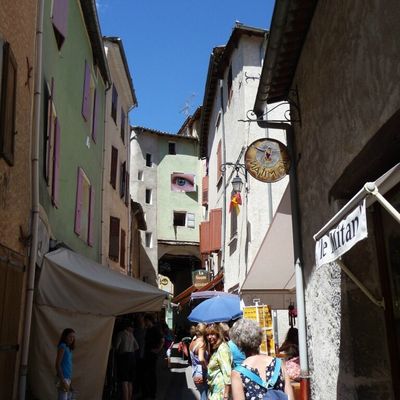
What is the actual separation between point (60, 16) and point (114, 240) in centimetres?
887

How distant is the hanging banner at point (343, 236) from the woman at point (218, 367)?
4.76 feet

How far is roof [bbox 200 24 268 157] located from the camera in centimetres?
1584

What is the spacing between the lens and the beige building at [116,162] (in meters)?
16.1

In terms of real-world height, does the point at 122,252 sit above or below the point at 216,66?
below

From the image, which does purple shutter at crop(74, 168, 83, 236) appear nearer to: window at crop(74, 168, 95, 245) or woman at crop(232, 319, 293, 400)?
window at crop(74, 168, 95, 245)

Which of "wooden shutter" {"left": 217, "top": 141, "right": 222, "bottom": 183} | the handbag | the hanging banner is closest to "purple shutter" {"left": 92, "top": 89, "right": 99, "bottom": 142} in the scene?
"wooden shutter" {"left": 217, "top": 141, "right": 222, "bottom": 183}

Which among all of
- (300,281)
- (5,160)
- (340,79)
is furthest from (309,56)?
(5,160)

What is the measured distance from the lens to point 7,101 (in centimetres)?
570

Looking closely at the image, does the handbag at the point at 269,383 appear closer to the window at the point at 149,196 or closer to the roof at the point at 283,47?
the roof at the point at 283,47

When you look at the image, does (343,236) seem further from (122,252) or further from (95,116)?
(122,252)

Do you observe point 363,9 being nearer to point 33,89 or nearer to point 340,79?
point 340,79

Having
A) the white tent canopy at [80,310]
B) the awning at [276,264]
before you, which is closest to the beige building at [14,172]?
the white tent canopy at [80,310]

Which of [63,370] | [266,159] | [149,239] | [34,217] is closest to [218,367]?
[63,370]

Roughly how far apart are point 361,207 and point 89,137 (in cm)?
1071
